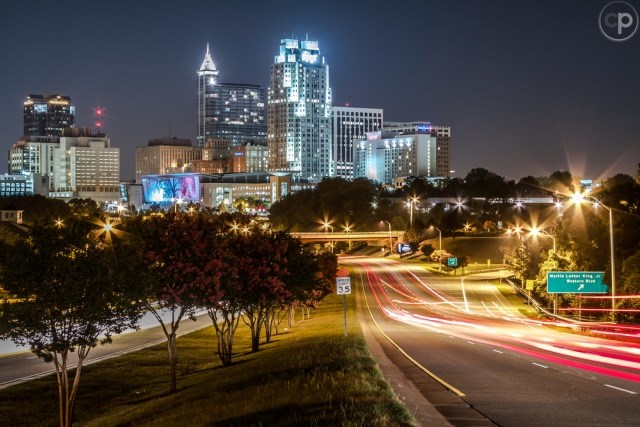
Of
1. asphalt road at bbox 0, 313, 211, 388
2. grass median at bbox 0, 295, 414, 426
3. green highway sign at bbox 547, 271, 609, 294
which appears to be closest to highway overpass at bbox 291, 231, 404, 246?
asphalt road at bbox 0, 313, 211, 388

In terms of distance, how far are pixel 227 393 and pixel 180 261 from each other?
11762mm

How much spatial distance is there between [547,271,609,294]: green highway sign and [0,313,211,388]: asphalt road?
27288 mm

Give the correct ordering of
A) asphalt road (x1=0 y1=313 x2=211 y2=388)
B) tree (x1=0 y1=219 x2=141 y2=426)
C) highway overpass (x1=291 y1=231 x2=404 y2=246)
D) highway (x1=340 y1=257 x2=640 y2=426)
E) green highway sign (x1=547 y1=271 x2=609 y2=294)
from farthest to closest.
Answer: highway overpass (x1=291 y1=231 x2=404 y2=246)
green highway sign (x1=547 y1=271 x2=609 y2=294)
asphalt road (x1=0 y1=313 x2=211 y2=388)
tree (x1=0 y1=219 x2=141 y2=426)
highway (x1=340 y1=257 x2=640 y2=426)

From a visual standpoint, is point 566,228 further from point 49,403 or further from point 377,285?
point 49,403

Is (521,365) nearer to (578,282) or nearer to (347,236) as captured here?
(578,282)

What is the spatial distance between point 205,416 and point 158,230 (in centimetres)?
1644

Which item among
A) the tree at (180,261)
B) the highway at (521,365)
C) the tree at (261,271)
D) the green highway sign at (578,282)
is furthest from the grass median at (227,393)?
the green highway sign at (578,282)

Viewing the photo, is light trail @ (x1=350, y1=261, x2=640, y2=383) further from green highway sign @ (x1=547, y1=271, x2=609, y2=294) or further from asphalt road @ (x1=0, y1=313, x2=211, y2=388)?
asphalt road @ (x1=0, y1=313, x2=211, y2=388)

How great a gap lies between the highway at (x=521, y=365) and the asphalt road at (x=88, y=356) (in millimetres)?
16413

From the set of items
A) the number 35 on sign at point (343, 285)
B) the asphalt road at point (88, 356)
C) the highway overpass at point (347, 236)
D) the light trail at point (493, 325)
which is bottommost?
the asphalt road at point (88, 356)

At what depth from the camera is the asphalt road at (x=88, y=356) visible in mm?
44838

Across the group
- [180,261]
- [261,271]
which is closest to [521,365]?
[180,261]

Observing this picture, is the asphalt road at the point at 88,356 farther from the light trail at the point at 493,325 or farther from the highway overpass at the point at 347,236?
the highway overpass at the point at 347,236

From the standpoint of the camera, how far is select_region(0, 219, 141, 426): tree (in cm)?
2827
